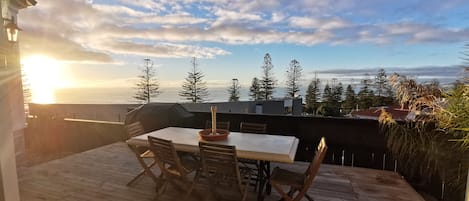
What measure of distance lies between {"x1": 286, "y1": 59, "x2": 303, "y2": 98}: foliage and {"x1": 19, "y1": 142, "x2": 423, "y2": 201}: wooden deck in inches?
344

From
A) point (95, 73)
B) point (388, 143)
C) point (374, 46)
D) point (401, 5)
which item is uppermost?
point (401, 5)

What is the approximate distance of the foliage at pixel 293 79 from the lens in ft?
41.5

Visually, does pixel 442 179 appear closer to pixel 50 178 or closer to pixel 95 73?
pixel 50 178

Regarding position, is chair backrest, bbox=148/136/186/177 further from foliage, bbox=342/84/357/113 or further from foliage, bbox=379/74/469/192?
foliage, bbox=342/84/357/113

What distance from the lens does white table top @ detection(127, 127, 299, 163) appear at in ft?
8.77

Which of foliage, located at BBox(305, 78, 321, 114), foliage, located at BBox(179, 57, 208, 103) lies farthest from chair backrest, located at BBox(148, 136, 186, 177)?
foliage, located at BBox(179, 57, 208, 103)

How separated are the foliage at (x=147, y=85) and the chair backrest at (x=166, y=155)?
12240mm

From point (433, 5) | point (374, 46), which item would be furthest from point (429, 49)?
point (374, 46)

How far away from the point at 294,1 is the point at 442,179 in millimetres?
4353

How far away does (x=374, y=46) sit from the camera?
25.3ft

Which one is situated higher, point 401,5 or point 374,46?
point 401,5

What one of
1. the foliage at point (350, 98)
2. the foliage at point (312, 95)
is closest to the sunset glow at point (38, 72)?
the foliage at point (350, 98)

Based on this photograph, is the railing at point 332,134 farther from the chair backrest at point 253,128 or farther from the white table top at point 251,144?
the white table top at point 251,144


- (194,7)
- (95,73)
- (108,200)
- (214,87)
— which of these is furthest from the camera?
(214,87)
